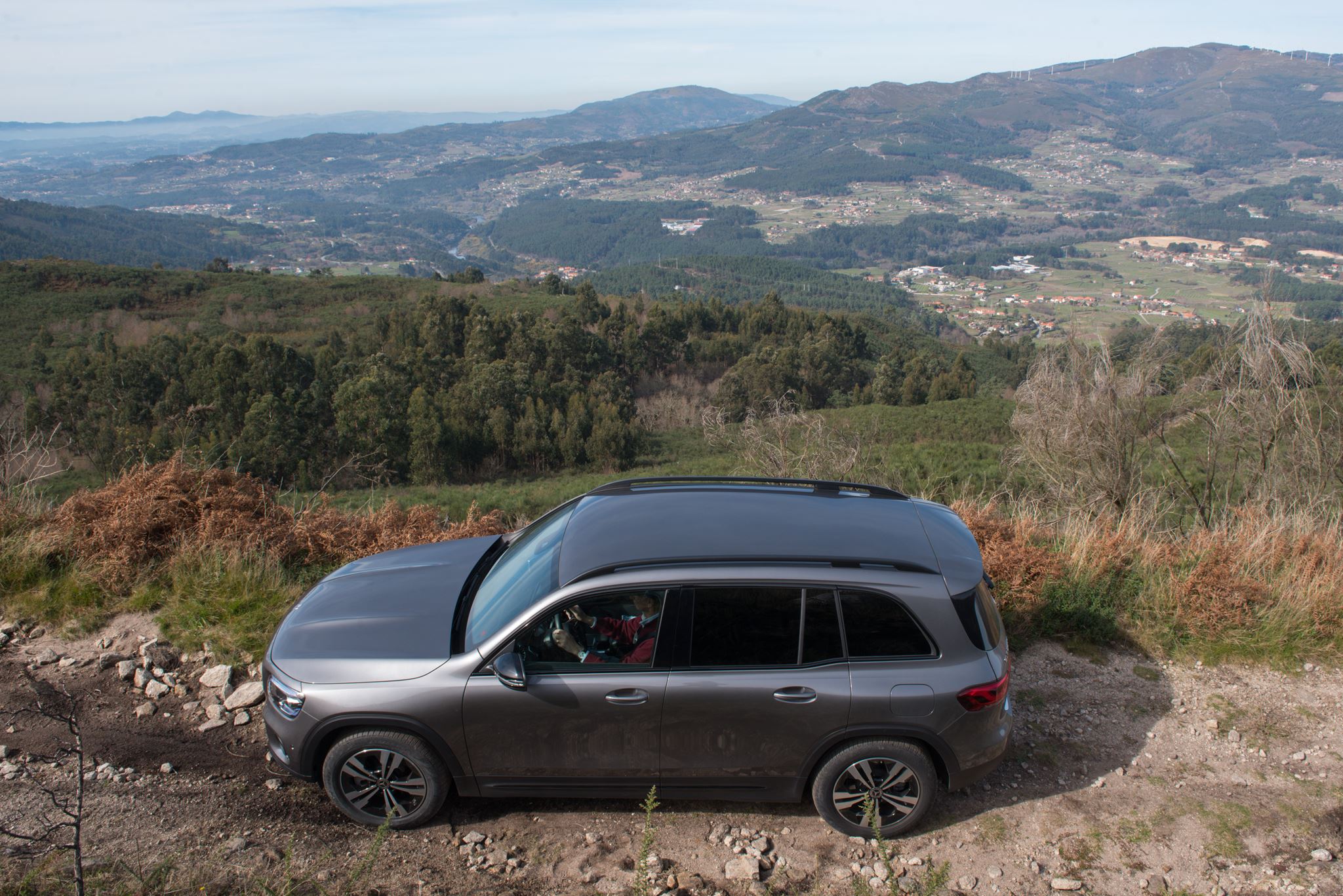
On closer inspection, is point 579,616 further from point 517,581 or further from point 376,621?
point 376,621

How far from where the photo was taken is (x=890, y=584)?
3.74m

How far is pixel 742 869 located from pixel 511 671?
1.42 metres

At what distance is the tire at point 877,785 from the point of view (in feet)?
12.5

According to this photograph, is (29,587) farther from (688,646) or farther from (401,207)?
(401,207)

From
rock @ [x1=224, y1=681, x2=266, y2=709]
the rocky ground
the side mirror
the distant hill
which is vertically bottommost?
Result: the rocky ground

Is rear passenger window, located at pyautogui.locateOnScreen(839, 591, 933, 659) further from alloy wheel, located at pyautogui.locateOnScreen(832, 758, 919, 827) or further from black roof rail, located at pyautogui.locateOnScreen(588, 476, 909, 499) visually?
black roof rail, located at pyautogui.locateOnScreen(588, 476, 909, 499)

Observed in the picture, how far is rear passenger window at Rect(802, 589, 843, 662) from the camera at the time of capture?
3725mm

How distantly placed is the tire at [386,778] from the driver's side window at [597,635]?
72 centimetres

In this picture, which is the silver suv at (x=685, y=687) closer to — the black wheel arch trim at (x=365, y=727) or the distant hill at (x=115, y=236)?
the black wheel arch trim at (x=365, y=727)

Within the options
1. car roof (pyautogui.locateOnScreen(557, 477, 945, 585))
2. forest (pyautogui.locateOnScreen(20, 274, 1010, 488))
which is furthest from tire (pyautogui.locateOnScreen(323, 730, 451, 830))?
forest (pyautogui.locateOnScreen(20, 274, 1010, 488))

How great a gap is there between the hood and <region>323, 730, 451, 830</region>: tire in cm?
32

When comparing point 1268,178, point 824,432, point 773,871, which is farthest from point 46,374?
point 1268,178

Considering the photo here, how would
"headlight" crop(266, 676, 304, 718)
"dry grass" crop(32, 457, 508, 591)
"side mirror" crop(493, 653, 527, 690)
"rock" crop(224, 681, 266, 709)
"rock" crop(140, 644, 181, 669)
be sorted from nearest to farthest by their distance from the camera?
"side mirror" crop(493, 653, 527, 690) → "headlight" crop(266, 676, 304, 718) → "rock" crop(224, 681, 266, 709) → "rock" crop(140, 644, 181, 669) → "dry grass" crop(32, 457, 508, 591)

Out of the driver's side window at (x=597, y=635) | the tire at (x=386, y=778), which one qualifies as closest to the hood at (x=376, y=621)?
the tire at (x=386, y=778)
